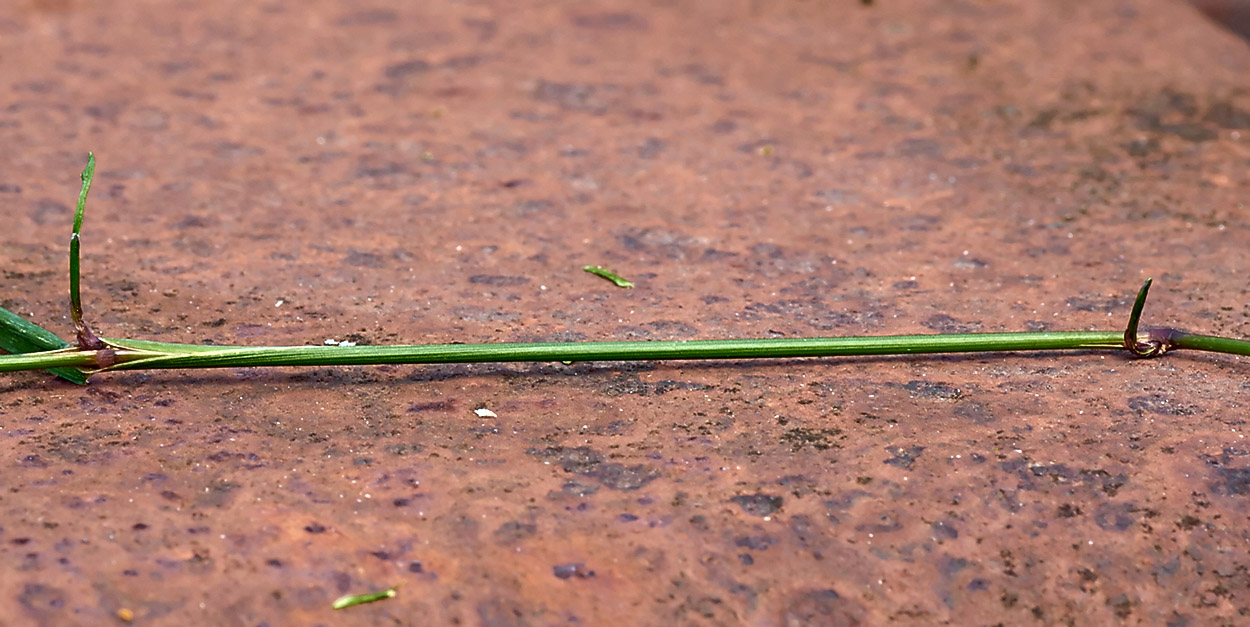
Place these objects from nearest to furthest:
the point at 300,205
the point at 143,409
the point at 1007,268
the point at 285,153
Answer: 1. the point at 143,409
2. the point at 1007,268
3. the point at 300,205
4. the point at 285,153

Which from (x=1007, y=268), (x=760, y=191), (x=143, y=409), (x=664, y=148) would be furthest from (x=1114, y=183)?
(x=143, y=409)

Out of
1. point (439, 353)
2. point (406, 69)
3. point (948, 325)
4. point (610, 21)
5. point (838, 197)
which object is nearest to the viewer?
point (439, 353)

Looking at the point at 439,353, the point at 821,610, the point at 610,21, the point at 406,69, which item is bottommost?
the point at 821,610

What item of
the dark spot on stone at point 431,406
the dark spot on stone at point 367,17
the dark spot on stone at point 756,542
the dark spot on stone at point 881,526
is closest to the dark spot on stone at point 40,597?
the dark spot on stone at point 431,406

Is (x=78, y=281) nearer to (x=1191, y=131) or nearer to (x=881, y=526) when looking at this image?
(x=881, y=526)

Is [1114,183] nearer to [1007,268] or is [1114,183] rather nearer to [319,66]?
[1007,268]

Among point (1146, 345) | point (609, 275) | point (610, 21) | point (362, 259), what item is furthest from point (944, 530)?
point (610, 21)
